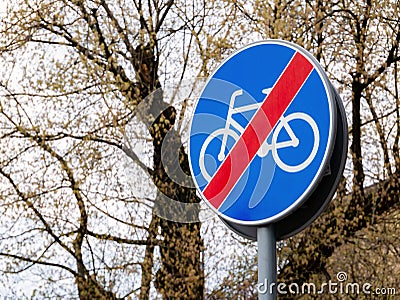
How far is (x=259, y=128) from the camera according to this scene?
1.37 metres

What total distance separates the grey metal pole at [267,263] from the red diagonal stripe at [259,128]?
5.1 inches

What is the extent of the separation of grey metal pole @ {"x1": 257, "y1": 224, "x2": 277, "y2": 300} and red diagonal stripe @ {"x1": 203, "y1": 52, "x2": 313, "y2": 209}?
0.42 ft

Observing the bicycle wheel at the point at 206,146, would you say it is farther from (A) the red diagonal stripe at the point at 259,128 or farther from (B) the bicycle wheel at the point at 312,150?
(B) the bicycle wheel at the point at 312,150

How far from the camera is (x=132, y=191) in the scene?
13.3ft

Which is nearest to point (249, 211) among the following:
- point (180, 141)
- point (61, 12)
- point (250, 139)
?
point (250, 139)

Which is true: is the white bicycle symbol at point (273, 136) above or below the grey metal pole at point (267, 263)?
above

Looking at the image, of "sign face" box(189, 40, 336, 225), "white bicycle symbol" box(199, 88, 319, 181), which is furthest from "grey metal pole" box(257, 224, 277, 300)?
"white bicycle symbol" box(199, 88, 319, 181)

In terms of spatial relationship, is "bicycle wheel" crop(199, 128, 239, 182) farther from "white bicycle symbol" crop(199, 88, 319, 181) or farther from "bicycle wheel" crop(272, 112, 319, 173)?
"bicycle wheel" crop(272, 112, 319, 173)

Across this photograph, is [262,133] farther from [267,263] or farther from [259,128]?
[267,263]

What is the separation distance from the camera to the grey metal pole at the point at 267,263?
1263 mm

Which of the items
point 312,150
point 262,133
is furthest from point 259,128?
point 312,150

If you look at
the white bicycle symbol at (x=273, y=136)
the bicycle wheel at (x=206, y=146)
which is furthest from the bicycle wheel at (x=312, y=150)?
the bicycle wheel at (x=206, y=146)

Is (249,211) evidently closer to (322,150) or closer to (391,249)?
(322,150)

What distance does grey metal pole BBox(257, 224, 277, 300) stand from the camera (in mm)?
1263
